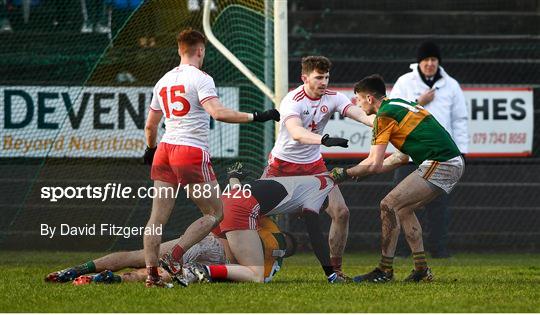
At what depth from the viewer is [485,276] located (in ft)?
36.3

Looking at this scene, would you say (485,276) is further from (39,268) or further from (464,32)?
(464,32)

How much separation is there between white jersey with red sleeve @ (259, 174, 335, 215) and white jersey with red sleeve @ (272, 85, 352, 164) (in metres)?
0.42

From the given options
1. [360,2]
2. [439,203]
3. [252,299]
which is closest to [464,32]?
[360,2]

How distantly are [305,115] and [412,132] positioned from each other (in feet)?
3.33

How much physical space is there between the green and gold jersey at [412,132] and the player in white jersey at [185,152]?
1.09 meters

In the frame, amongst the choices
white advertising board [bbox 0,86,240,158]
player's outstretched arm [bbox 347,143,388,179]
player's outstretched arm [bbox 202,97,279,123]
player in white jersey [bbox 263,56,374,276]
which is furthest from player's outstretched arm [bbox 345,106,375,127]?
white advertising board [bbox 0,86,240,158]

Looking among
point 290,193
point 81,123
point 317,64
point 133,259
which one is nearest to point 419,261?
point 290,193

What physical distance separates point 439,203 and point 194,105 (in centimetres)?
463

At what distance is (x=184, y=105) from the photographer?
9609 mm

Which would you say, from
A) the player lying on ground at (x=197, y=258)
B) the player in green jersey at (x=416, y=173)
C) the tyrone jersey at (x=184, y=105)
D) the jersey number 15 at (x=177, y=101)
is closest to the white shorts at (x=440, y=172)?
the player in green jersey at (x=416, y=173)

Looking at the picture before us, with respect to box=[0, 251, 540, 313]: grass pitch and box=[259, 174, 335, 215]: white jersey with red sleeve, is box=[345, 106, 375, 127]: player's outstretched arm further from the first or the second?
box=[0, 251, 540, 313]: grass pitch

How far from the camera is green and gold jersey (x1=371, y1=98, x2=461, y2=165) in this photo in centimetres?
1007

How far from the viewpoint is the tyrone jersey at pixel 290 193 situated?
34.2ft

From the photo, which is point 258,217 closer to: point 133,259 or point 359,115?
point 133,259
